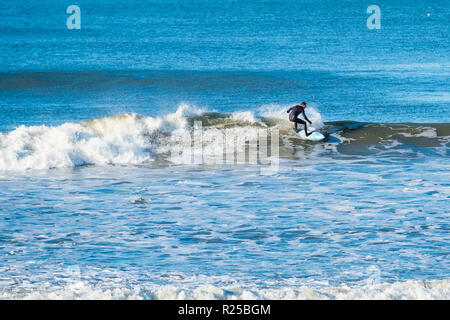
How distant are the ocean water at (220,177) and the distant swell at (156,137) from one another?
3.4 inches

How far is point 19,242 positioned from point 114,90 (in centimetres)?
2659

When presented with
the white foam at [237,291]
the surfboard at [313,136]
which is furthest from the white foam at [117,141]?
the white foam at [237,291]

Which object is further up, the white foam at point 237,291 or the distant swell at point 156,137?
the distant swell at point 156,137

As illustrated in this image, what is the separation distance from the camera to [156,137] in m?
26.1

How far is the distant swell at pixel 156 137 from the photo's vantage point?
2250 cm

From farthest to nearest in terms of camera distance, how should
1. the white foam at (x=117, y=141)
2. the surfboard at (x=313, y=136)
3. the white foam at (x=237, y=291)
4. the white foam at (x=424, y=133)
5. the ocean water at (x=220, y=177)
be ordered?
the white foam at (x=424, y=133)
the surfboard at (x=313, y=136)
the white foam at (x=117, y=141)
the ocean water at (x=220, y=177)
the white foam at (x=237, y=291)

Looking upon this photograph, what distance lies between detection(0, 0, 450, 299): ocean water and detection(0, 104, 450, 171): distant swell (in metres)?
0.09

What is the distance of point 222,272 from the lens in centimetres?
1155

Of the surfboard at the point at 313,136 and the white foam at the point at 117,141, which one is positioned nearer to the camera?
the white foam at the point at 117,141

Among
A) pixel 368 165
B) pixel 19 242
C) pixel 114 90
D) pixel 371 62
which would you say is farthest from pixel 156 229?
pixel 371 62

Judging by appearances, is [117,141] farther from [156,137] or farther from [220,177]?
[220,177]

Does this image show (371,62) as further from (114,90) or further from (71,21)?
(71,21)

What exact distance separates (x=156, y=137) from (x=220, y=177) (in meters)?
6.97

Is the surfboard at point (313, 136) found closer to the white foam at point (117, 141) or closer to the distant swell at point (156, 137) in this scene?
the distant swell at point (156, 137)
